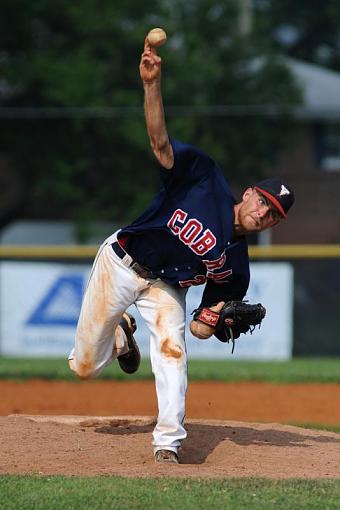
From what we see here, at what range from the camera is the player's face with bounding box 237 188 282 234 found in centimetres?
572

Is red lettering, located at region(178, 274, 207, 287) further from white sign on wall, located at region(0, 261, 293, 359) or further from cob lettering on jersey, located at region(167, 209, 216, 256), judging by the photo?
white sign on wall, located at region(0, 261, 293, 359)

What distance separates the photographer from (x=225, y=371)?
12023 mm

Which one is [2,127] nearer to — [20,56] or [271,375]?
[20,56]

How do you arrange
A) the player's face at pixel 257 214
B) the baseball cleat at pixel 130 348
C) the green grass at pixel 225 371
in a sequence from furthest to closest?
the green grass at pixel 225 371, the baseball cleat at pixel 130 348, the player's face at pixel 257 214

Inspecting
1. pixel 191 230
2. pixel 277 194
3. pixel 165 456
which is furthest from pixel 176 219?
pixel 165 456

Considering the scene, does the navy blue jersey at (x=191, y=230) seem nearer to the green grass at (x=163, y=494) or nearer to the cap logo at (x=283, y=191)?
the cap logo at (x=283, y=191)

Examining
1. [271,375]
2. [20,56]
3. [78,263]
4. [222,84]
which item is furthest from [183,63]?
[271,375]

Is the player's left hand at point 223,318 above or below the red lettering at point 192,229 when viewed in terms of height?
below

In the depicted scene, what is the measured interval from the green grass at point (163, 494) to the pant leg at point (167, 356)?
1.85 ft

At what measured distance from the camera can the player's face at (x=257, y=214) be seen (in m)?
5.72

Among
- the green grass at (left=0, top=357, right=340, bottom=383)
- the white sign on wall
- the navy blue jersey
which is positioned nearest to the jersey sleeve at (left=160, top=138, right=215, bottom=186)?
the navy blue jersey

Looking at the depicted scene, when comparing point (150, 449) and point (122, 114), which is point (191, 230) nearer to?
point (150, 449)

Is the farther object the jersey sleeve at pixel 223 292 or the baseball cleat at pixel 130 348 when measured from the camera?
the baseball cleat at pixel 130 348

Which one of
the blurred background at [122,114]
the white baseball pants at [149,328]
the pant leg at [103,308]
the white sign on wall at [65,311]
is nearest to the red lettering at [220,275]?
the white baseball pants at [149,328]
